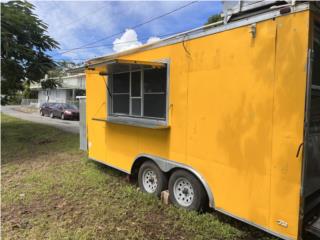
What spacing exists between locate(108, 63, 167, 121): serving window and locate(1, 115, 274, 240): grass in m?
1.53

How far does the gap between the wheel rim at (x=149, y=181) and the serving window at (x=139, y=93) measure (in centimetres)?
105

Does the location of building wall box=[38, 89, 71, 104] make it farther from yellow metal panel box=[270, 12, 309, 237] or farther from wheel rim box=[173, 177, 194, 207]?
yellow metal panel box=[270, 12, 309, 237]

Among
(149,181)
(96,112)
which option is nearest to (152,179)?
(149,181)

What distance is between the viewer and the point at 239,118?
3.58m

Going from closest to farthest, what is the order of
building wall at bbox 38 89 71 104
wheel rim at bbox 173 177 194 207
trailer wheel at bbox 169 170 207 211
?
trailer wheel at bbox 169 170 207 211 → wheel rim at bbox 173 177 194 207 → building wall at bbox 38 89 71 104

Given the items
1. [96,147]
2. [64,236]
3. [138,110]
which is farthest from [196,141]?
[96,147]

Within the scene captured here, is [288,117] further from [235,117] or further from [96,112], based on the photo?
[96,112]

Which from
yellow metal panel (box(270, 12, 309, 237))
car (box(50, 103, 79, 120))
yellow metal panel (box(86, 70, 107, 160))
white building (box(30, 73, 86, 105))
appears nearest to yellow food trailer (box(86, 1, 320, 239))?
yellow metal panel (box(270, 12, 309, 237))

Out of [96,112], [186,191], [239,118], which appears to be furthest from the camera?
[96,112]

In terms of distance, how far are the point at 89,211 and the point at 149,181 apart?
1242mm

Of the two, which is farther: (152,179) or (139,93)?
(139,93)

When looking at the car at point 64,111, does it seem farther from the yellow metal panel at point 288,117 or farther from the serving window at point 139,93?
the yellow metal panel at point 288,117

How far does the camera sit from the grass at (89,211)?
12.5 feet

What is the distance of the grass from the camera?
150 inches
